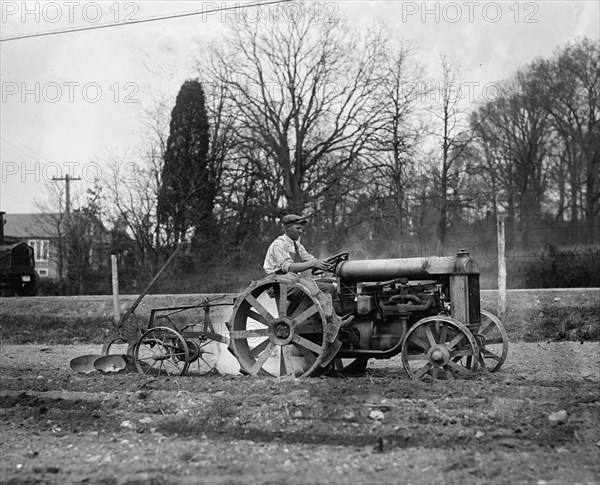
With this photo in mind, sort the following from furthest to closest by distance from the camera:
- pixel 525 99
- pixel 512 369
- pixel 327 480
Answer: pixel 525 99 → pixel 512 369 → pixel 327 480

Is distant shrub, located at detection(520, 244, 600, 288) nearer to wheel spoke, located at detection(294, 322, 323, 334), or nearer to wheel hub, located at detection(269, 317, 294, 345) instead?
wheel spoke, located at detection(294, 322, 323, 334)

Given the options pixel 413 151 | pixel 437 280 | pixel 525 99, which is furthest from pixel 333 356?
pixel 413 151

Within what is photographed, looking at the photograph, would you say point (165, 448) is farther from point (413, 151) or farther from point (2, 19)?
point (413, 151)

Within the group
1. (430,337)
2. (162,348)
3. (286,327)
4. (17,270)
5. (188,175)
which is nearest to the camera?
(430,337)

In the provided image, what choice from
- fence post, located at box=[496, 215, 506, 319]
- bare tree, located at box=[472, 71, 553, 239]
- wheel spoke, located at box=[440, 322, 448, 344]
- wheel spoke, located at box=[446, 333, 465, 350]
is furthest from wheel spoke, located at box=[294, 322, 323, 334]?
bare tree, located at box=[472, 71, 553, 239]

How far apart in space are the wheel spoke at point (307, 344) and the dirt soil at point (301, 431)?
39 cm

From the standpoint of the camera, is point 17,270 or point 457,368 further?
point 17,270

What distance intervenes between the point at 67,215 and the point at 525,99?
56.4 ft

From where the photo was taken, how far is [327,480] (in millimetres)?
4578

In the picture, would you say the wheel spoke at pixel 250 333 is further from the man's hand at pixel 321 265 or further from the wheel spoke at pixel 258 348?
the man's hand at pixel 321 265

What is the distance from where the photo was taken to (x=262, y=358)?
802 centimetres

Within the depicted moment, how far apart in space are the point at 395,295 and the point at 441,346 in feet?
2.84

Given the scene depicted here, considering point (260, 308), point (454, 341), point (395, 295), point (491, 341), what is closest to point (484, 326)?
point (491, 341)

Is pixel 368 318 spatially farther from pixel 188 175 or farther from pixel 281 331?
pixel 188 175
